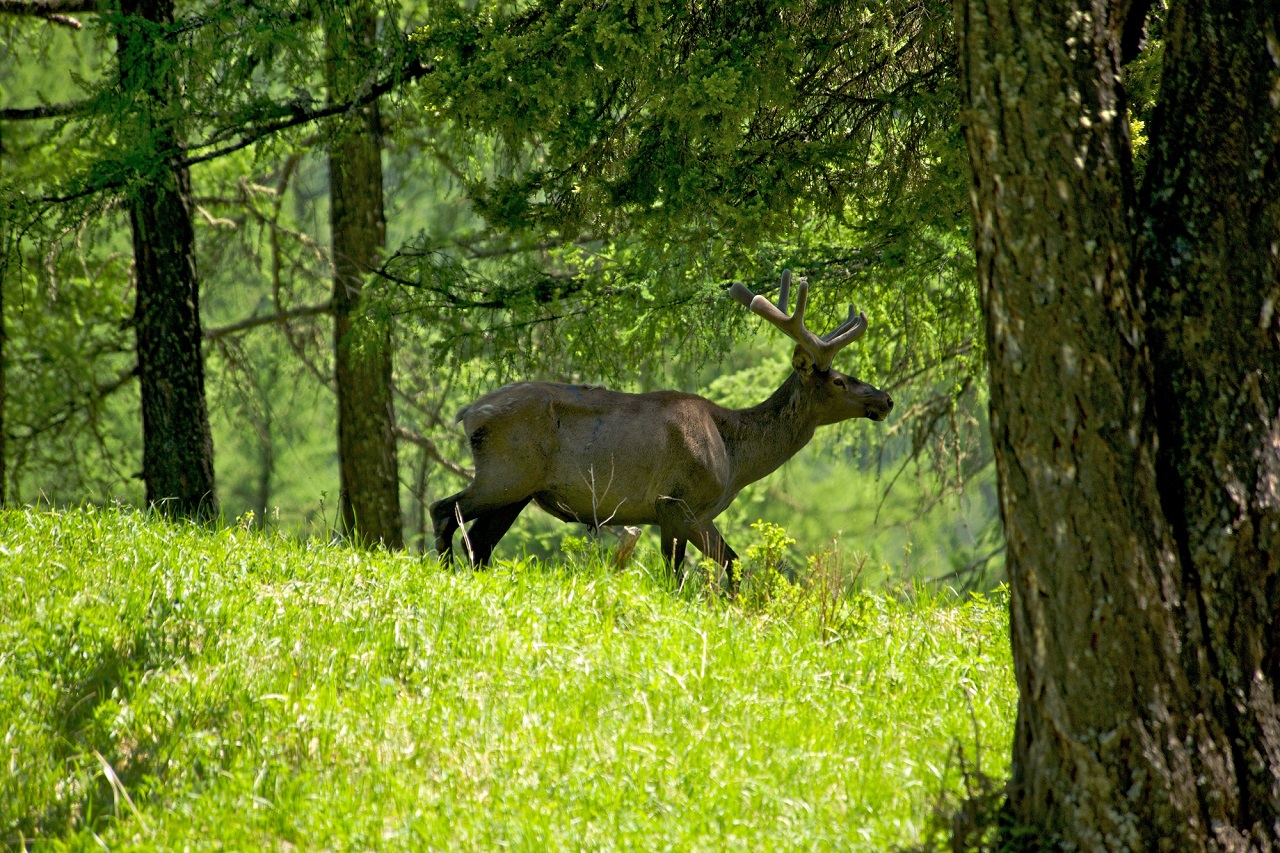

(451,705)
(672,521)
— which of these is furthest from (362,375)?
(451,705)

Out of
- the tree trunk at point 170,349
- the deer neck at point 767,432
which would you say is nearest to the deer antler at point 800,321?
the deer neck at point 767,432

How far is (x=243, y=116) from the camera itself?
29.2 feet

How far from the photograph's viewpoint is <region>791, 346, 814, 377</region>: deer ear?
909cm

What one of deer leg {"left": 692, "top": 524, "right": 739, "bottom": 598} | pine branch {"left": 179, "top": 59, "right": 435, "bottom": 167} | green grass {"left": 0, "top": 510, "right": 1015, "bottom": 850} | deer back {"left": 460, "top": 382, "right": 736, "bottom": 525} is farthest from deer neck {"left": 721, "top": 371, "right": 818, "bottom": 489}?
pine branch {"left": 179, "top": 59, "right": 435, "bottom": 167}

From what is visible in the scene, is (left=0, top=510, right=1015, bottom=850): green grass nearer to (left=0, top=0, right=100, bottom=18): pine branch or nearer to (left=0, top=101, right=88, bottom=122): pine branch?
(left=0, top=101, right=88, bottom=122): pine branch

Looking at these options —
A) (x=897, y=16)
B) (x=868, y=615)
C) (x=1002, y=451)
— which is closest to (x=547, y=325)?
(x=897, y=16)

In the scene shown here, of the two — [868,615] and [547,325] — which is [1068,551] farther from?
[547,325]

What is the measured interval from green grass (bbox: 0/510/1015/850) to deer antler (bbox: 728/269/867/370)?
210 cm

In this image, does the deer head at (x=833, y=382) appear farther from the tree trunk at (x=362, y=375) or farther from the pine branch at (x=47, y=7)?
the pine branch at (x=47, y=7)

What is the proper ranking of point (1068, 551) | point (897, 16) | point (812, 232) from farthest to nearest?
point (812, 232), point (897, 16), point (1068, 551)

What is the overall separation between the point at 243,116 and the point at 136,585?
162 inches

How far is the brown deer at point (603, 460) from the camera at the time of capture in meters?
8.02

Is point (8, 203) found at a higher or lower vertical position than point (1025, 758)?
higher

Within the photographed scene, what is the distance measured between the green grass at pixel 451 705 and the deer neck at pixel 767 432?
2.30 meters
